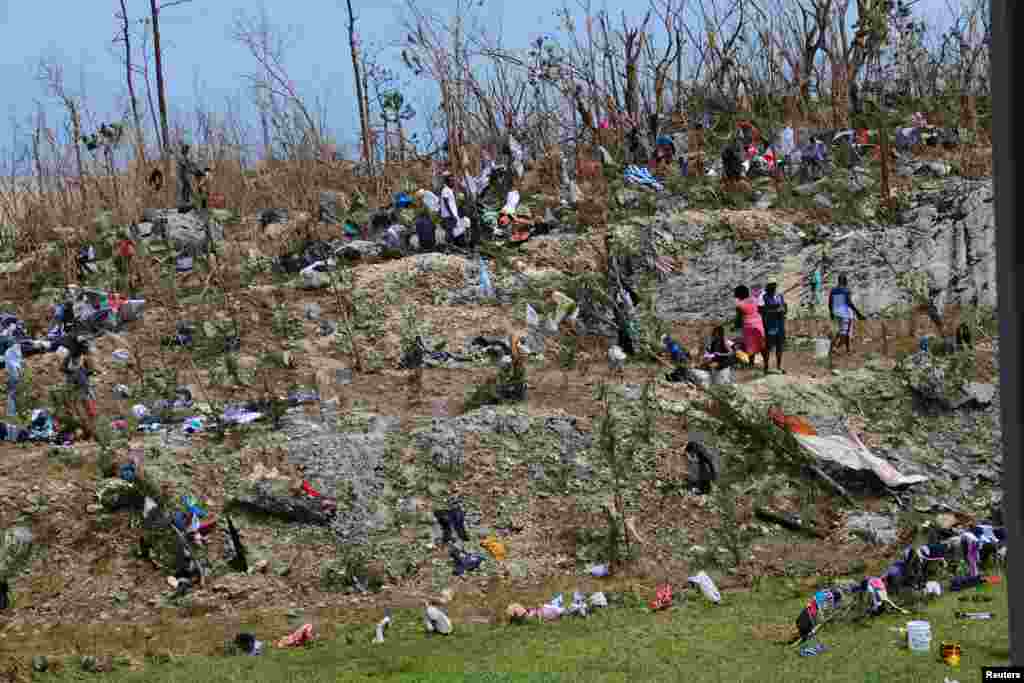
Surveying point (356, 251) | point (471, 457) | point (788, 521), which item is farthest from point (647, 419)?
point (356, 251)

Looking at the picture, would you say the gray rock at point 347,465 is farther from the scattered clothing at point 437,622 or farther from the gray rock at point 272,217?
the gray rock at point 272,217

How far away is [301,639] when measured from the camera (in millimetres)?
6070

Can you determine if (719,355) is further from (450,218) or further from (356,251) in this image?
(356,251)

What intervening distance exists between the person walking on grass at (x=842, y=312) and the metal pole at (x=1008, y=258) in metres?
8.56

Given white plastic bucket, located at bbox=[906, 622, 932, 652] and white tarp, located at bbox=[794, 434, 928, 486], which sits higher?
white tarp, located at bbox=[794, 434, 928, 486]

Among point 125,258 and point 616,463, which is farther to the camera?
point 125,258

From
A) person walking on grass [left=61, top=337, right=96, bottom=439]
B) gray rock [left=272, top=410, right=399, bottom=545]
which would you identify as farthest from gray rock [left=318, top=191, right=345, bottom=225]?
gray rock [left=272, top=410, right=399, bottom=545]

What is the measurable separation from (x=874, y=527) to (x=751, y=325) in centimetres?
235

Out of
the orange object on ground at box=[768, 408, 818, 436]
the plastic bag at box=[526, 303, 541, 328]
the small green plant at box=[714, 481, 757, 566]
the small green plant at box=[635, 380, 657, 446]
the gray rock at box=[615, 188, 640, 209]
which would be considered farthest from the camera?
the gray rock at box=[615, 188, 640, 209]

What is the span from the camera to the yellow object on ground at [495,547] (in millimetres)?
7121

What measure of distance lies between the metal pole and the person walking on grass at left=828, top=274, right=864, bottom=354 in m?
8.56

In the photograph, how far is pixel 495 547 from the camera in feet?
23.5

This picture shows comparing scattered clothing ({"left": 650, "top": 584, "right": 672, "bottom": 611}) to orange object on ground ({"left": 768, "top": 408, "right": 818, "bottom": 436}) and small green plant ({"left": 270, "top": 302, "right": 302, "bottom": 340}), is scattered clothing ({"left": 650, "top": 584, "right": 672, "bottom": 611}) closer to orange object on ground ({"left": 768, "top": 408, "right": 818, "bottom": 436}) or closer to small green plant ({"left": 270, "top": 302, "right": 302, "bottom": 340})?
orange object on ground ({"left": 768, "top": 408, "right": 818, "bottom": 436})

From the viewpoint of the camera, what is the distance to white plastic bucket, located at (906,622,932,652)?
4.96m
